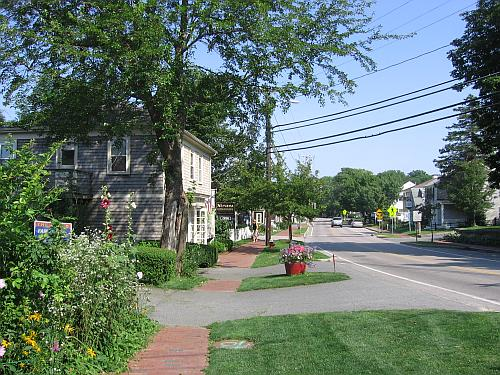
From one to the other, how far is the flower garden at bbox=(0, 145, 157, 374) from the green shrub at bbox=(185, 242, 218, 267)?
13150mm

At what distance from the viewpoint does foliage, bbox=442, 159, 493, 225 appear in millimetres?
61344

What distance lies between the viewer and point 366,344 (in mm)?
7277

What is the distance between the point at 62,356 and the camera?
5.71 meters

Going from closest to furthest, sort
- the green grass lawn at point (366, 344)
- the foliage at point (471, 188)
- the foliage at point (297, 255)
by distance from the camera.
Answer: the green grass lawn at point (366, 344)
the foliage at point (297, 255)
the foliage at point (471, 188)

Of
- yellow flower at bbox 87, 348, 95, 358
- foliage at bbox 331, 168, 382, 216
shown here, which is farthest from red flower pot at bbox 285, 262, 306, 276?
foliage at bbox 331, 168, 382, 216

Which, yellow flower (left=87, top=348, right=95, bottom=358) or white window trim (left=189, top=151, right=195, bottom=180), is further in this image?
white window trim (left=189, top=151, right=195, bottom=180)

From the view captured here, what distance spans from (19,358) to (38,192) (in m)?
1.62

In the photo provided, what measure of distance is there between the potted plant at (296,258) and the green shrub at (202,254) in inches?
165

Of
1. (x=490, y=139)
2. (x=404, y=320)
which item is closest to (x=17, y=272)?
(x=404, y=320)

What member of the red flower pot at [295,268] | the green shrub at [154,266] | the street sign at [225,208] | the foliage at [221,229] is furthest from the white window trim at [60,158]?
the street sign at [225,208]

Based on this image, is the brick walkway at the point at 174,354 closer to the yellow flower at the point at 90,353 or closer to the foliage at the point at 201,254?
the yellow flower at the point at 90,353

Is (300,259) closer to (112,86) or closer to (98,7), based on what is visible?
(112,86)

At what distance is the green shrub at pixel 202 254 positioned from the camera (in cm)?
2091

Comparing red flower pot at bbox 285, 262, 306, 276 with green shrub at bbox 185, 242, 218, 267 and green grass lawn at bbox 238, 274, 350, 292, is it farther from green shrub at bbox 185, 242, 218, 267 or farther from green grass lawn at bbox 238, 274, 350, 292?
green shrub at bbox 185, 242, 218, 267
